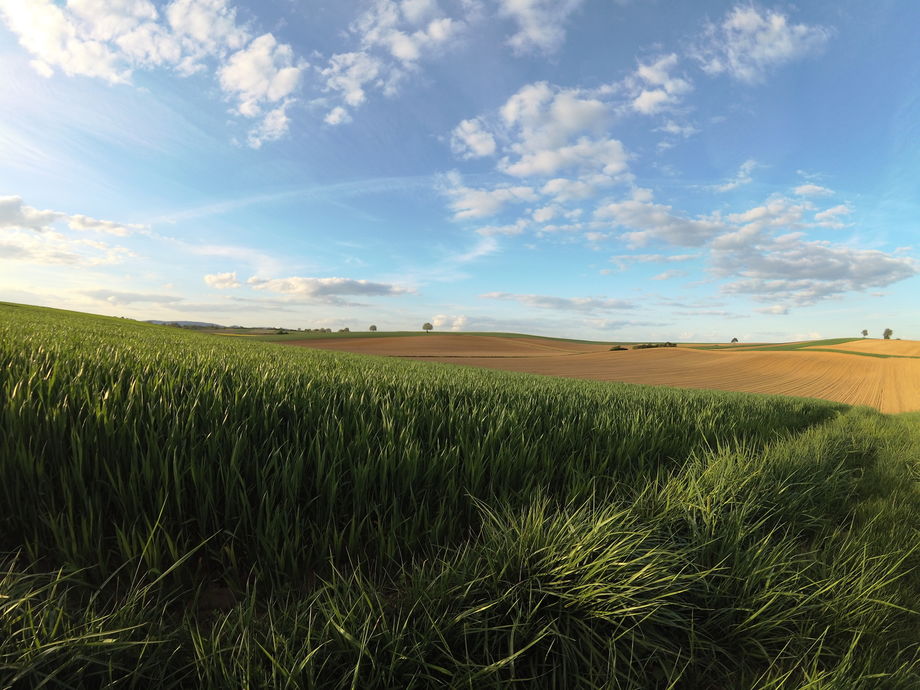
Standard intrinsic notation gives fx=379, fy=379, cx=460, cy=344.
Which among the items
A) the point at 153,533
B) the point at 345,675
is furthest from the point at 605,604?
the point at 153,533

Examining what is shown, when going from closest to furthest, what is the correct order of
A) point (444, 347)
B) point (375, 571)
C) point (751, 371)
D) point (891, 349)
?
1. point (375, 571)
2. point (751, 371)
3. point (444, 347)
4. point (891, 349)

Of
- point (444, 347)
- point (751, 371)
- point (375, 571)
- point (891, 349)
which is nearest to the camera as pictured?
point (375, 571)

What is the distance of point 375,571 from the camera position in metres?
1.62

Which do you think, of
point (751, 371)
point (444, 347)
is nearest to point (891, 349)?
point (751, 371)

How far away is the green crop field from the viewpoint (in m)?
1.08

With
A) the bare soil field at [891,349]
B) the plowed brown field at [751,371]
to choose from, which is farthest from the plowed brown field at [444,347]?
the bare soil field at [891,349]

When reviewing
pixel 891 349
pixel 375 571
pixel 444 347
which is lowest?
pixel 375 571

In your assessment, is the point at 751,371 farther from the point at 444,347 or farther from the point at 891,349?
the point at 891,349

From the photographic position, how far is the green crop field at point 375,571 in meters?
1.08

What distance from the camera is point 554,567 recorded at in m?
1.45

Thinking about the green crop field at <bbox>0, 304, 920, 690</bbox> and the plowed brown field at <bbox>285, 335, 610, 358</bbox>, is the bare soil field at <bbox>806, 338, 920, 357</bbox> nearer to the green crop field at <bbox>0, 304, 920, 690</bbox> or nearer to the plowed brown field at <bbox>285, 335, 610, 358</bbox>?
the plowed brown field at <bbox>285, 335, 610, 358</bbox>

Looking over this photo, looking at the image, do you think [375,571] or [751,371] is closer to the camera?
[375,571]

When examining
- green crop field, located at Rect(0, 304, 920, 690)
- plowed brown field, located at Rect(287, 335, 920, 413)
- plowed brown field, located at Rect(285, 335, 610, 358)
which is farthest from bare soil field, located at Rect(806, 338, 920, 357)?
green crop field, located at Rect(0, 304, 920, 690)

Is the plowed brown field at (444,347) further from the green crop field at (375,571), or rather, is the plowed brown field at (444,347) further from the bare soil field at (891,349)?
the bare soil field at (891,349)
